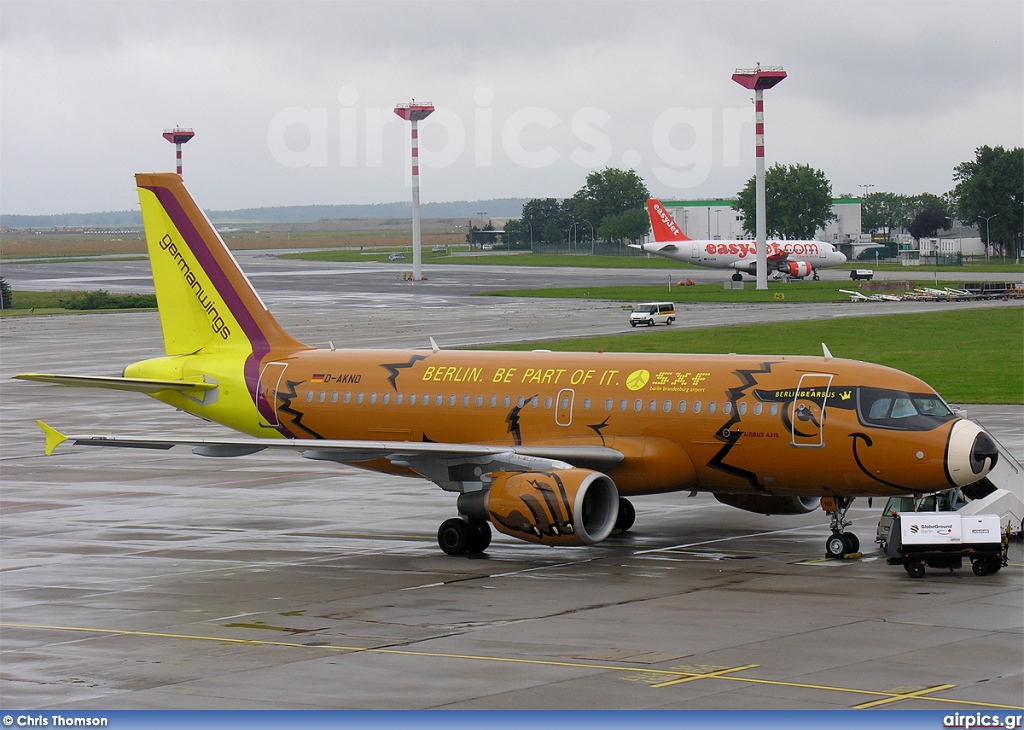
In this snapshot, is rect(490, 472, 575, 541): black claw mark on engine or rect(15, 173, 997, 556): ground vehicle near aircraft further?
rect(15, 173, 997, 556): ground vehicle near aircraft

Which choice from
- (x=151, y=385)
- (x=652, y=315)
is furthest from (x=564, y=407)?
(x=652, y=315)

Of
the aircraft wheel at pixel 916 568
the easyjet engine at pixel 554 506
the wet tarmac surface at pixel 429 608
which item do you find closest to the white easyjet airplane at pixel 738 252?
the wet tarmac surface at pixel 429 608

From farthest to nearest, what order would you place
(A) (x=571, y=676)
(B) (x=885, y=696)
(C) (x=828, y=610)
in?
(C) (x=828, y=610) < (A) (x=571, y=676) < (B) (x=885, y=696)

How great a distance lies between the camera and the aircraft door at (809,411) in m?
28.8

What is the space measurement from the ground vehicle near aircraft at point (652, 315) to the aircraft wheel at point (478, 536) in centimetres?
6229

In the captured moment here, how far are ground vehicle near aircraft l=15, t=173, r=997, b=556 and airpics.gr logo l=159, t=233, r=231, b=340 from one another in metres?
0.07

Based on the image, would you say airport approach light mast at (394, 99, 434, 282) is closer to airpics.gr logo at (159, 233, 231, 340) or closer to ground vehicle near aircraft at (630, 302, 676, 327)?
ground vehicle near aircraft at (630, 302, 676, 327)

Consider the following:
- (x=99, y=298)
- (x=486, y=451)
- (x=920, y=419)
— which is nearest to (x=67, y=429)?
(x=486, y=451)

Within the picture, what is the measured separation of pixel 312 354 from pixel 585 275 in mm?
132920

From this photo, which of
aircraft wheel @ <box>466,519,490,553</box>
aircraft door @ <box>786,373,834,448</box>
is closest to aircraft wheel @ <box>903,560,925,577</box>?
aircraft door @ <box>786,373,834,448</box>

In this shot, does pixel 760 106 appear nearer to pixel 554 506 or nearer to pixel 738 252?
pixel 738 252

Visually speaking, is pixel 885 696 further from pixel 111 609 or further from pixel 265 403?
pixel 265 403

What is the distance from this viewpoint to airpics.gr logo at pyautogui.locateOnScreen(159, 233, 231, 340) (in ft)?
123

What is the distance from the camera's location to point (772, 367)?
30.5 metres
